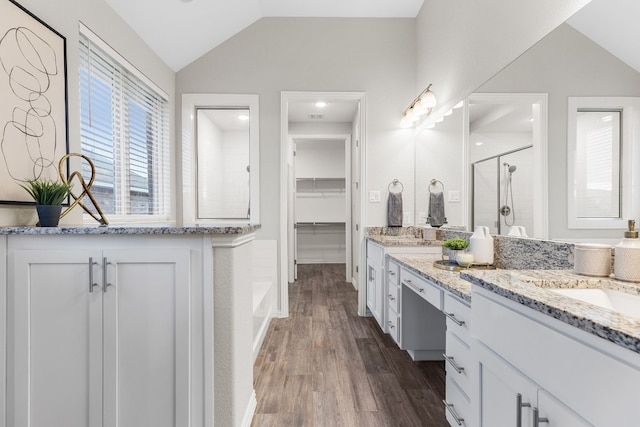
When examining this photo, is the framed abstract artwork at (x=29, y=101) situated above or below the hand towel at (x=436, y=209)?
above

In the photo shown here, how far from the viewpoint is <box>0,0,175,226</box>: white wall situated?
1592mm

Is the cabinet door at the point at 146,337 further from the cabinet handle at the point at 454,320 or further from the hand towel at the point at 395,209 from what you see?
the hand towel at the point at 395,209

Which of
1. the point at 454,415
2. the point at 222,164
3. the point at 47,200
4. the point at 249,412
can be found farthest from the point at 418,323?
the point at 222,164

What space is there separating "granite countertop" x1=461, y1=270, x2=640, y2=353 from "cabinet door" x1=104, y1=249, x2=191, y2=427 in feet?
3.81

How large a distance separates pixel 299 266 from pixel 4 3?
5.37 meters

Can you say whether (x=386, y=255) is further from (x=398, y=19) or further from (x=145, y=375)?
(x=398, y=19)

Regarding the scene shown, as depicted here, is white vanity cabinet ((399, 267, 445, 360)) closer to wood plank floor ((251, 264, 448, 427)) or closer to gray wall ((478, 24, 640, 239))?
wood plank floor ((251, 264, 448, 427))

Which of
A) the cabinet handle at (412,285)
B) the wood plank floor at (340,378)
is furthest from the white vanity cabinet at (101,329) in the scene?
the cabinet handle at (412,285)

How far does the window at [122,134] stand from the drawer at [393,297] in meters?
2.22

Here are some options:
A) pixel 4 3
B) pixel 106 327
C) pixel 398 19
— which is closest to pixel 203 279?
pixel 106 327

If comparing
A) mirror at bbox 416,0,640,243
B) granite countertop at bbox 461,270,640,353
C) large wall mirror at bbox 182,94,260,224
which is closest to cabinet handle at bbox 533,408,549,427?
granite countertop at bbox 461,270,640,353

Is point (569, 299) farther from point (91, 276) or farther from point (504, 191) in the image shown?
point (91, 276)

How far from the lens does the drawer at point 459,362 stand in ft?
4.33

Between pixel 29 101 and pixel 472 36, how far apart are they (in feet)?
8.93
